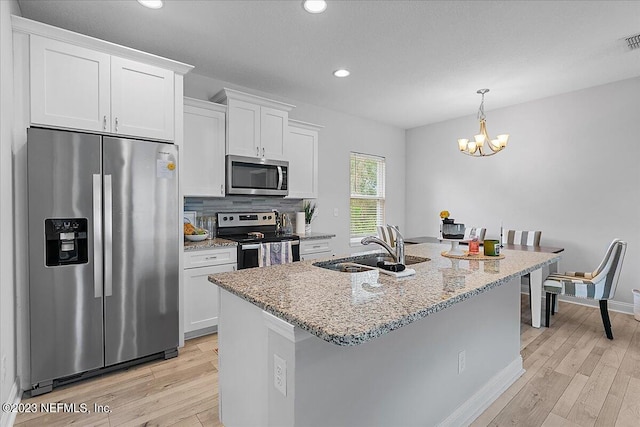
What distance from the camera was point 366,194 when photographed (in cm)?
542

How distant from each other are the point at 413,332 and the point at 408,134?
4.95 m

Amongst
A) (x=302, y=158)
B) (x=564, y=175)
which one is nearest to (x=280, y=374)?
(x=302, y=158)

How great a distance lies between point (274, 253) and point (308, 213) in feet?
4.10

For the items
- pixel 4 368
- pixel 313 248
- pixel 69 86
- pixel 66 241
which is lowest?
pixel 4 368

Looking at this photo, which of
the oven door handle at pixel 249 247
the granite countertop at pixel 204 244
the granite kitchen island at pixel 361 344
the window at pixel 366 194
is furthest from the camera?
the window at pixel 366 194

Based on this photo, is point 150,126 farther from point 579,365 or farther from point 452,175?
point 452,175

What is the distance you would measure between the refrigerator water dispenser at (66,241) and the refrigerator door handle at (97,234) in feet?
0.19

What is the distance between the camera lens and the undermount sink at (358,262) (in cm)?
202

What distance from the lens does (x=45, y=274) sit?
2.12 m

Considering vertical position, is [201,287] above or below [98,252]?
below

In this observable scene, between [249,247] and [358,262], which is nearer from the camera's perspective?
[358,262]

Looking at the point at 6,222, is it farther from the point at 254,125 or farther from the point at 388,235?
the point at 388,235

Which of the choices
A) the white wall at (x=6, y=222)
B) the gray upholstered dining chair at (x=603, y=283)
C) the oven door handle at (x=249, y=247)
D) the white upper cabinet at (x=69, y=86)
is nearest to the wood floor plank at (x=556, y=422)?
the gray upholstered dining chair at (x=603, y=283)

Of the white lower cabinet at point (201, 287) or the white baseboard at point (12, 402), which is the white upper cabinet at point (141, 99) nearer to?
the white lower cabinet at point (201, 287)
